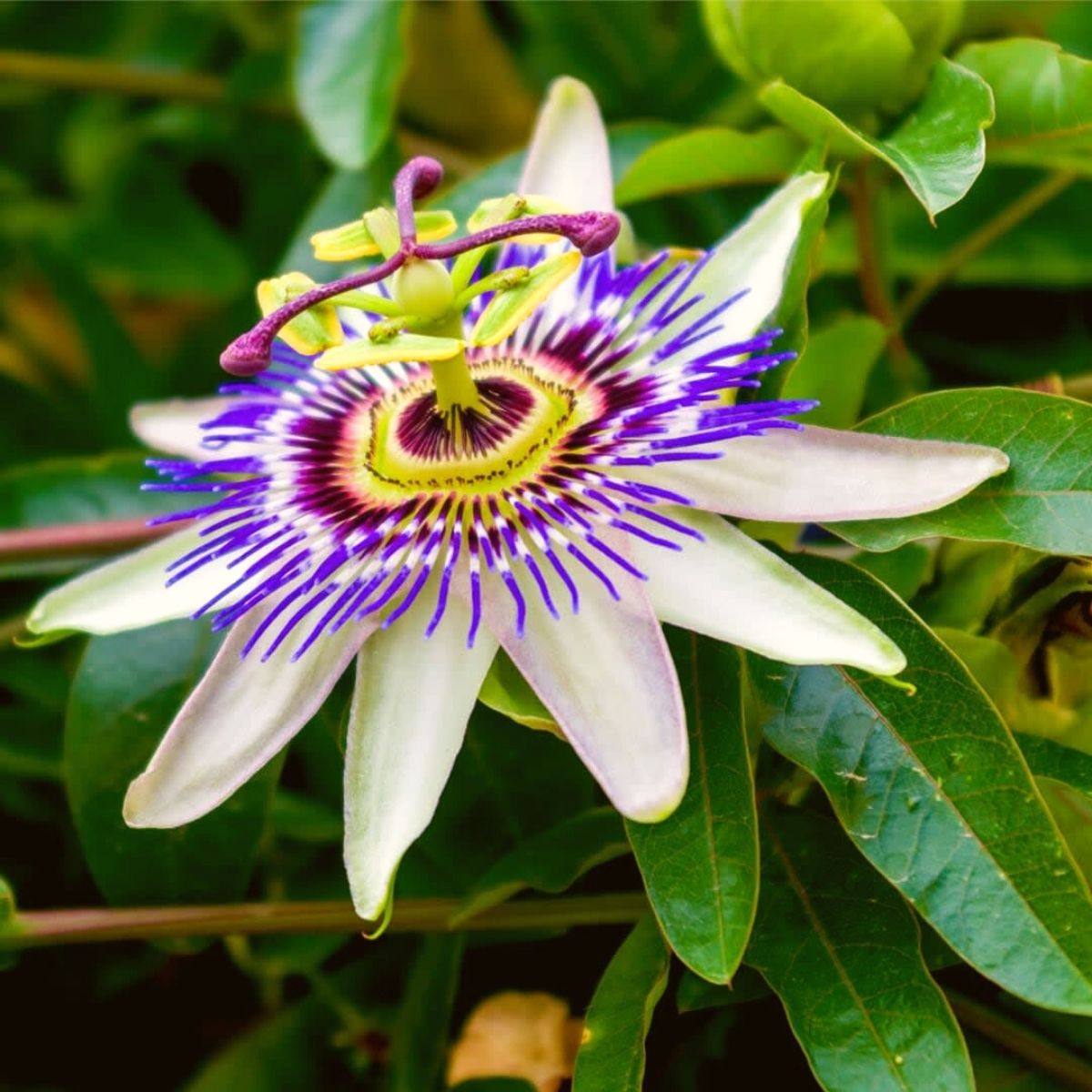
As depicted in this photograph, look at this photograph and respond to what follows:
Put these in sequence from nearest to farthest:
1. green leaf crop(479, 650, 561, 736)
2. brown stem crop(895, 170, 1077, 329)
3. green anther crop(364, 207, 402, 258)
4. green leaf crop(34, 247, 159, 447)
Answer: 1. green leaf crop(479, 650, 561, 736)
2. green anther crop(364, 207, 402, 258)
3. brown stem crop(895, 170, 1077, 329)
4. green leaf crop(34, 247, 159, 447)

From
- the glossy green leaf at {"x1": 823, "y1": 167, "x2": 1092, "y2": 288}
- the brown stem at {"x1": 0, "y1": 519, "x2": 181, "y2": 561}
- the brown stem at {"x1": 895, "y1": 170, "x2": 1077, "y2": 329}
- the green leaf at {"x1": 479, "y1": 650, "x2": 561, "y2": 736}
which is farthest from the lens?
the glossy green leaf at {"x1": 823, "y1": 167, "x2": 1092, "y2": 288}

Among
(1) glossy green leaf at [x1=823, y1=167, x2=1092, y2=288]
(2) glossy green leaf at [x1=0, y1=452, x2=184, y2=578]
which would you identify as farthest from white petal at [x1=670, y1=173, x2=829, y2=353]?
(2) glossy green leaf at [x1=0, y1=452, x2=184, y2=578]

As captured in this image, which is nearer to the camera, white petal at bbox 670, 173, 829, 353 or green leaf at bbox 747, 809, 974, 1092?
green leaf at bbox 747, 809, 974, 1092

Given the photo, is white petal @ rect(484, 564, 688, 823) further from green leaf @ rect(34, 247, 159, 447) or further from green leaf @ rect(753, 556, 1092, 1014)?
green leaf @ rect(34, 247, 159, 447)

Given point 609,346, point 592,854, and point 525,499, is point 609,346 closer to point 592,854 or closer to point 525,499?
point 525,499

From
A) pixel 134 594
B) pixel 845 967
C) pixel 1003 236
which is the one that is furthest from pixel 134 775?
pixel 1003 236

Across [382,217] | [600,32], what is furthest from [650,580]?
[600,32]

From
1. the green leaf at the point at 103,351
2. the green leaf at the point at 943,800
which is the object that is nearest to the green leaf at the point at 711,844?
the green leaf at the point at 943,800

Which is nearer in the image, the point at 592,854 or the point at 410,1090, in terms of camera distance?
the point at 592,854

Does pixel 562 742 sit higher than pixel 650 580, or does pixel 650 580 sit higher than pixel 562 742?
pixel 650 580

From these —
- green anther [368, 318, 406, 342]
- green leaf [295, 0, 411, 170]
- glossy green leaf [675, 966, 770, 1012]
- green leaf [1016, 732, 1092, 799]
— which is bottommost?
glossy green leaf [675, 966, 770, 1012]
